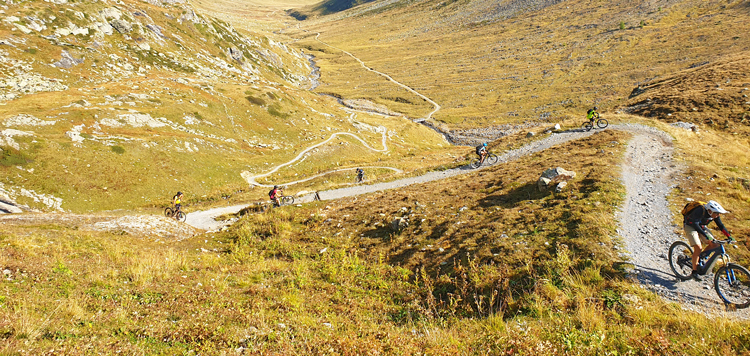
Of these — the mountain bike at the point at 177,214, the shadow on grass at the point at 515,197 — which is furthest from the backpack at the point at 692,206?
the mountain bike at the point at 177,214

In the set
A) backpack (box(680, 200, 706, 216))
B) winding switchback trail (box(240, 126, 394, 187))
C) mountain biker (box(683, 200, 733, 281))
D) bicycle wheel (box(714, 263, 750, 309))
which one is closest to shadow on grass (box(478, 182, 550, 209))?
backpack (box(680, 200, 706, 216))

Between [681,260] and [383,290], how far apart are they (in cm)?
907

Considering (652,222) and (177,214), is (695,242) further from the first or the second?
(177,214)

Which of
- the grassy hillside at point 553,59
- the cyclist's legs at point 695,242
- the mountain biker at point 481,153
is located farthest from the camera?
the grassy hillside at point 553,59

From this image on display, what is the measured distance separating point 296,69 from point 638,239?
145163 mm

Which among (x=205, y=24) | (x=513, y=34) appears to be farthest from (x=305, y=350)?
(x=513, y=34)

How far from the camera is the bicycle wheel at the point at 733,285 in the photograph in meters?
7.93

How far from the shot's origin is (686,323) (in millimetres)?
6645

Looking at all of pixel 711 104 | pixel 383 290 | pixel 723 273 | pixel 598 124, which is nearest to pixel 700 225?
pixel 723 273

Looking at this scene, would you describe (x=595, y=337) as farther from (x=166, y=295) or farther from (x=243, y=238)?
(x=243, y=238)

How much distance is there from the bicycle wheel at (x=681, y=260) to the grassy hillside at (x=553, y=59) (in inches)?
2619

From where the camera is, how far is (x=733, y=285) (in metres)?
8.18

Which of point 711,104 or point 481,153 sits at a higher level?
point 711,104

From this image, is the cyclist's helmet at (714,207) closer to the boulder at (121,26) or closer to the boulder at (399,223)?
the boulder at (399,223)
